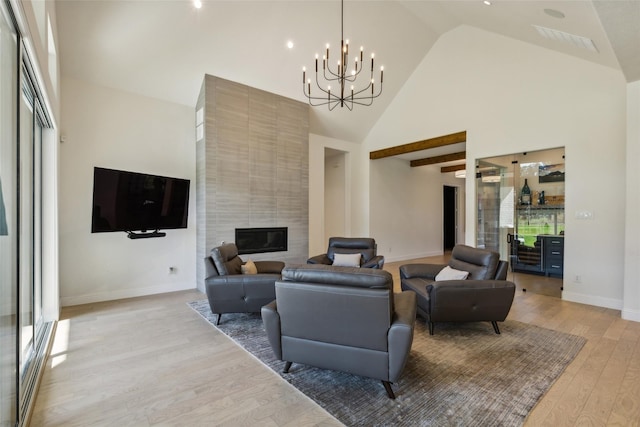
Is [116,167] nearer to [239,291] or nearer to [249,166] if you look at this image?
[249,166]

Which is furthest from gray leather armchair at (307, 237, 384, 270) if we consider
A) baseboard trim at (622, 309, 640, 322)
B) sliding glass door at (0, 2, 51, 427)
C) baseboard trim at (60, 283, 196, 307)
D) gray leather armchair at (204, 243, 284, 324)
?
sliding glass door at (0, 2, 51, 427)

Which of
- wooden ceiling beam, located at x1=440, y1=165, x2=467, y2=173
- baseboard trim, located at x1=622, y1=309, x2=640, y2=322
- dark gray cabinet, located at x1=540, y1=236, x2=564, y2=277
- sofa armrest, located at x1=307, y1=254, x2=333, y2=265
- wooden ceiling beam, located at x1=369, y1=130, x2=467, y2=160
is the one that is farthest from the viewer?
wooden ceiling beam, located at x1=440, y1=165, x2=467, y2=173

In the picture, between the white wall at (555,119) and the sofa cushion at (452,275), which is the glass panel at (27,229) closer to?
the sofa cushion at (452,275)

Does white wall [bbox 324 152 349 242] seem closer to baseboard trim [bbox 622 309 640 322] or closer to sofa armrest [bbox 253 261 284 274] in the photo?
sofa armrest [bbox 253 261 284 274]

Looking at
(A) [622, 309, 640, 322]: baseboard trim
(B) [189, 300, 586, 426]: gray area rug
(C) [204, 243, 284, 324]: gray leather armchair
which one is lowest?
(B) [189, 300, 586, 426]: gray area rug

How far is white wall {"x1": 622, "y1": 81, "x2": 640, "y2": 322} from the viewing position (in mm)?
3684

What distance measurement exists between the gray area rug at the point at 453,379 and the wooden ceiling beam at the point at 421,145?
3805 millimetres

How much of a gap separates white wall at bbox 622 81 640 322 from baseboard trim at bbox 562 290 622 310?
0.50 meters

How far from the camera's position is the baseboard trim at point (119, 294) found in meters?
4.28

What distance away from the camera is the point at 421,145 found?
649 cm

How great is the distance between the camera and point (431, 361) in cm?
261

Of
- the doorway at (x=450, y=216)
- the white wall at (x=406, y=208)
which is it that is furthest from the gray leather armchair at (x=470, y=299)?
the doorway at (x=450, y=216)

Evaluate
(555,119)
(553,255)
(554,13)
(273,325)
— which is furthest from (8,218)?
(553,255)

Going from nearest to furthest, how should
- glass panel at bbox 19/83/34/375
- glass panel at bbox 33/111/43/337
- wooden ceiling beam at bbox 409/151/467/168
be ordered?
glass panel at bbox 19/83/34/375 < glass panel at bbox 33/111/43/337 < wooden ceiling beam at bbox 409/151/467/168
